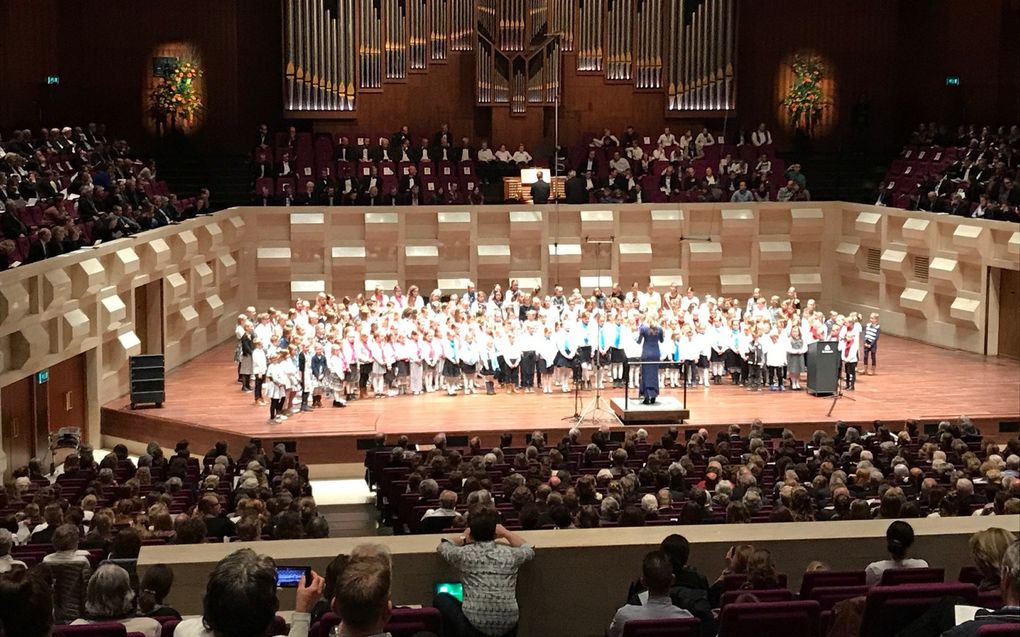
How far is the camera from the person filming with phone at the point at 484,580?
6.07 metres

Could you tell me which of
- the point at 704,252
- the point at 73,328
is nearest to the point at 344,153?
the point at 704,252

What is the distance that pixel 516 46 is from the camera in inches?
1066

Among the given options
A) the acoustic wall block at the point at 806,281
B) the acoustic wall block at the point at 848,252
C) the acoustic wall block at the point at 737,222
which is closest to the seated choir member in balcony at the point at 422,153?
the acoustic wall block at the point at 737,222

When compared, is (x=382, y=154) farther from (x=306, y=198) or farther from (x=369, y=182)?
(x=306, y=198)

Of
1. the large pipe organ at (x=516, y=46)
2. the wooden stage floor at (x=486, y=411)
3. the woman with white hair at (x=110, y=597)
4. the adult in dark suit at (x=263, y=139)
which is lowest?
the wooden stage floor at (x=486, y=411)

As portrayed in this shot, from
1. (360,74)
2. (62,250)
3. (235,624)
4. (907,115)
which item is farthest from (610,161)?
(235,624)

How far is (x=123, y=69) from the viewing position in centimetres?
2666

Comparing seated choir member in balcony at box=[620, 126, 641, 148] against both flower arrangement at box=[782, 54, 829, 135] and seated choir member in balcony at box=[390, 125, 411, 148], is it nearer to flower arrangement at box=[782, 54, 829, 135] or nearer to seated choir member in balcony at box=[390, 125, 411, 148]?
flower arrangement at box=[782, 54, 829, 135]

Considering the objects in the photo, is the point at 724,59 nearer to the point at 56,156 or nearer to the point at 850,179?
the point at 850,179

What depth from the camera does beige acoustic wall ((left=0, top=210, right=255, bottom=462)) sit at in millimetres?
16453

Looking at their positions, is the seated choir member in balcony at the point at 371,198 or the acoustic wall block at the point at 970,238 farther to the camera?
the seated choir member in balcony at the point at 371,198

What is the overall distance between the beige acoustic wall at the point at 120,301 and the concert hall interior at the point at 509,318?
7cm

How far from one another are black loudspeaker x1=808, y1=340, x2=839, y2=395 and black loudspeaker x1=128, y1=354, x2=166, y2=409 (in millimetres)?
9351

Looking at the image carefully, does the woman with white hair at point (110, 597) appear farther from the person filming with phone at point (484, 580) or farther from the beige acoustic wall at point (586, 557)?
the person filming with phone at point (484, 580)
